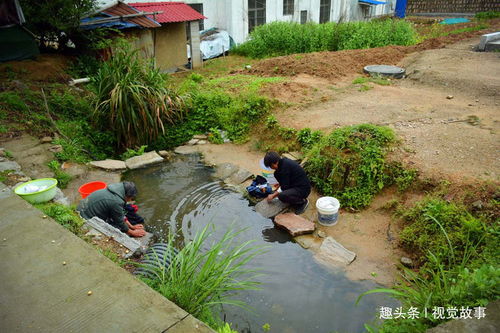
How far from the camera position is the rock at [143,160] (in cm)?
707

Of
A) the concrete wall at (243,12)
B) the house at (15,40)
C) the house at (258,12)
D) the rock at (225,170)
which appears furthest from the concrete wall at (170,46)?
the rock at (225,170)

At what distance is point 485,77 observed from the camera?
931 cm

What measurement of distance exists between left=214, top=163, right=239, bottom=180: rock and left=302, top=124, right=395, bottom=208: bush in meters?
1.58

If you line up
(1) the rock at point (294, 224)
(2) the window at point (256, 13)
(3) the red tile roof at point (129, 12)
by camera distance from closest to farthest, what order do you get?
1. (1) the rock at point (294, 224)
2. (3) the red tile roof at point (129, 12)
3. (2) the window at point (256, 13)

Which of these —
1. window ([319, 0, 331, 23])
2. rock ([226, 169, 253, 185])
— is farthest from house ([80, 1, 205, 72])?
window ([319, 0, 331, 23])

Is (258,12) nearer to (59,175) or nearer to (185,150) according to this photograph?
(185,150)

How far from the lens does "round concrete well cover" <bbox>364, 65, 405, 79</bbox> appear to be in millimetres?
10397

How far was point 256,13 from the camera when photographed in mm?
17484

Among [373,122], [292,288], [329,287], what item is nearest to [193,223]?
[292,288]

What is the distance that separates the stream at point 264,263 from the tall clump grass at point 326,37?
996cm

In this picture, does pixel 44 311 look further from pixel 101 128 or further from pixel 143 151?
pixel 101 128

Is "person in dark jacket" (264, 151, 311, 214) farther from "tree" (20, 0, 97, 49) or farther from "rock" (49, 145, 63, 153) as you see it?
"tree" (20, 0, 97, 49)

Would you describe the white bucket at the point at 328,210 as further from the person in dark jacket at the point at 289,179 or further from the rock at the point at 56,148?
the rock at the point at 56,148

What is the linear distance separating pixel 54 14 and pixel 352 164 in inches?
354
